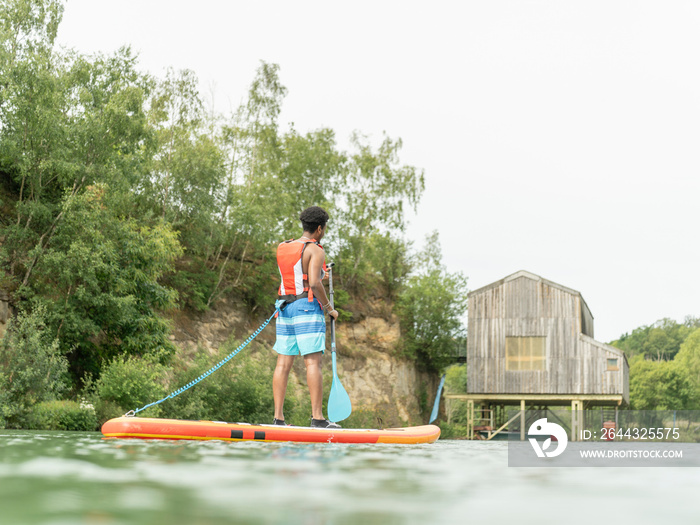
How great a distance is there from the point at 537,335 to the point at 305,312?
1132 inches

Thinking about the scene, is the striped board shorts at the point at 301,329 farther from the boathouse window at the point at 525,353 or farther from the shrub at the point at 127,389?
the boathouse window at the point at 525,353

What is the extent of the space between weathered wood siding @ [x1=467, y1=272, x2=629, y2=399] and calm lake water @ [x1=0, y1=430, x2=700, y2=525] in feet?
103

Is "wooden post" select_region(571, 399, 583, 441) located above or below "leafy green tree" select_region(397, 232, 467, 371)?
below

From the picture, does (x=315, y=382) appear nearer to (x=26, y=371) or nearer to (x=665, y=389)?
(x=26, y=371)

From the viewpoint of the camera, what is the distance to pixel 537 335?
114 feet

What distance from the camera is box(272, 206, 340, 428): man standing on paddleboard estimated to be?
770cm

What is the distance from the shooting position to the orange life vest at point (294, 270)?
25.7 ft

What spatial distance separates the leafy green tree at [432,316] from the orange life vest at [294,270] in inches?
1387

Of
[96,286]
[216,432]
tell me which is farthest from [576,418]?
[216,432]

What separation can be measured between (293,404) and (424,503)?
19270 mm

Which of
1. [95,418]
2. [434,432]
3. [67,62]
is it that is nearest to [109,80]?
[67,62]

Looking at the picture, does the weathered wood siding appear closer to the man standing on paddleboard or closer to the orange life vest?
the man standing on paddleboard

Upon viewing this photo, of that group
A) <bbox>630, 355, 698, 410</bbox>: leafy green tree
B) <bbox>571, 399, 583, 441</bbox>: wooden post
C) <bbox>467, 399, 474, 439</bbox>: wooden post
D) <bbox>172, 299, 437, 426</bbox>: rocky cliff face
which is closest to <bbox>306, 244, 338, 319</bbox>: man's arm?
<bbox>172, 299, 437, 426</bbox>: rocky cliff face

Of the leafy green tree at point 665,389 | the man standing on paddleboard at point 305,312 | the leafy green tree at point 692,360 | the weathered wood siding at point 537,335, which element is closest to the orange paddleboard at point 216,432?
the man standing on paddleboard at point 305,312
